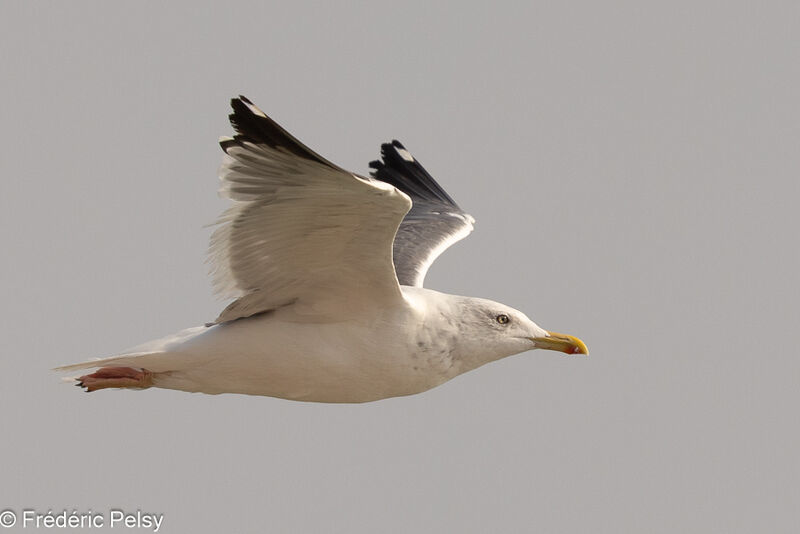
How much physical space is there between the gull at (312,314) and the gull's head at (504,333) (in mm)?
12

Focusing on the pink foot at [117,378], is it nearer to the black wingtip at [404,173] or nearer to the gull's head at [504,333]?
the gull's head at [504,333]

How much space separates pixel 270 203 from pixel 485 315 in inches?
97.3

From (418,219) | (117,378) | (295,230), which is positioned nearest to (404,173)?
(418,219)

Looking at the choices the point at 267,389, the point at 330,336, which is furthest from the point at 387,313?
the point at 267,389

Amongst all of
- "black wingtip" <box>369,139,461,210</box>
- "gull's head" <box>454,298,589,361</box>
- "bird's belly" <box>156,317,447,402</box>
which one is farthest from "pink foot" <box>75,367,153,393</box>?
"black wingtip" <box>369,139,461,210</box>

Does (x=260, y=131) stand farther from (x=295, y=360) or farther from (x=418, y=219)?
(x=418, y=219)

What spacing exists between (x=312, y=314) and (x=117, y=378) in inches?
68.9

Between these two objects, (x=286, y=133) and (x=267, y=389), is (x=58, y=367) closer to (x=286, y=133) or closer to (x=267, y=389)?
(x=267, y=389)

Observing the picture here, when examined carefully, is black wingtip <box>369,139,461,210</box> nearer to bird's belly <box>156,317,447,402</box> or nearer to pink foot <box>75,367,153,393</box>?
bird's belly <box>156,317,447,402</box>

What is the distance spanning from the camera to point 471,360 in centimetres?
1015

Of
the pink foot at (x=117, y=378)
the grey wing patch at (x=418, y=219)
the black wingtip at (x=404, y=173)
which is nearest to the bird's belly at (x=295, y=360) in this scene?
the pink foot at (x=117, y=378)

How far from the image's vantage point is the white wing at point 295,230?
27.4ft

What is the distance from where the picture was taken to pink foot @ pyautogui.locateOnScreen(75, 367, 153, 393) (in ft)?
32.0

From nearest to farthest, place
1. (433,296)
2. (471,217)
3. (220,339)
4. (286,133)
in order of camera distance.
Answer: (286,133)
(220,339)
(433,296)
(471,217)
